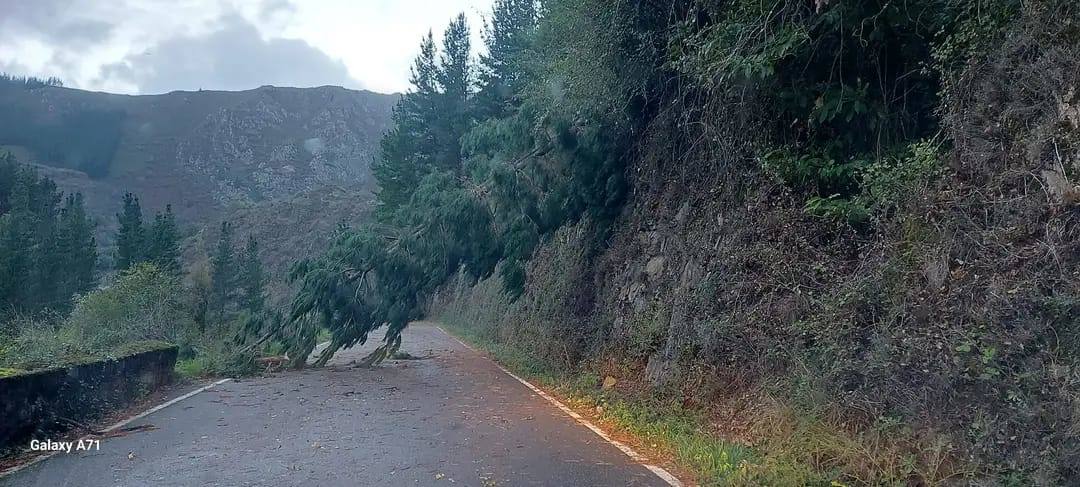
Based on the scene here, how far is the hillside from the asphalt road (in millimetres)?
54475

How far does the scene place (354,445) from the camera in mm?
9141

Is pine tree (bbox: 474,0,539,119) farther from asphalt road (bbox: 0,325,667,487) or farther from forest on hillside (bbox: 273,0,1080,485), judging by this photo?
asphalt road (bbox: 0,325,667,487)

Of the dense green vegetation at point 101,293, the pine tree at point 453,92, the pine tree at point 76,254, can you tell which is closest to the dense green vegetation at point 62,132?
the dense green vegetation at point 101,293

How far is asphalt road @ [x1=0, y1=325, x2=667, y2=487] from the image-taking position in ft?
24.2

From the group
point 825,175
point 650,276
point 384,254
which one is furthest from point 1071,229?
point 384,254

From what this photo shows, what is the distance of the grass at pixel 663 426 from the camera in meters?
7.68

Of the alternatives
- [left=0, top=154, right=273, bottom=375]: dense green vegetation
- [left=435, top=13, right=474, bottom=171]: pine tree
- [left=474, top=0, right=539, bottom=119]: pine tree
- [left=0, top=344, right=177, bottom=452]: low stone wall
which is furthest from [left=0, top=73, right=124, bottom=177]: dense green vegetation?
[left=0, top=344, right=177, bottom=452]: low stone wall

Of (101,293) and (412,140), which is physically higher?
(412,140)

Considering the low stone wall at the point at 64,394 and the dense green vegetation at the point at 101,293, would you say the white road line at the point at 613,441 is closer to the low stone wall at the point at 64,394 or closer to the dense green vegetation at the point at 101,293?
the low stone wall at the point at 64,394

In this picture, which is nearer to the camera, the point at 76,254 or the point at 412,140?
the point at 76,254

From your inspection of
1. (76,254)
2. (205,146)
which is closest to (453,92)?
(76,254)

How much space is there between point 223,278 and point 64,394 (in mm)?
31201

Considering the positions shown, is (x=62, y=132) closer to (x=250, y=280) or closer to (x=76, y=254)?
(x=250, y=280)

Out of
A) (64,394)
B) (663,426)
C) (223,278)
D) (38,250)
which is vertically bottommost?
(223,278)
